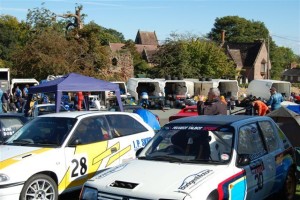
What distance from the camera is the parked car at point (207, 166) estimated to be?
474cm

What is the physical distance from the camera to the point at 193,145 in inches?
226

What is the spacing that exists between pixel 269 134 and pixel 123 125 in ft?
8.88

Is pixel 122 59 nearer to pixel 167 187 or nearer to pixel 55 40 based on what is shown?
pixel 55 40

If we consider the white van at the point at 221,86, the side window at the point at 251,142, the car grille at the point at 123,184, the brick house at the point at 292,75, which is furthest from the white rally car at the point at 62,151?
the brick house at the point at 292,75

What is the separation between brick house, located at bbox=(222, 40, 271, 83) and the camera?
236ft

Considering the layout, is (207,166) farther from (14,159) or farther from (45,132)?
(45,132)

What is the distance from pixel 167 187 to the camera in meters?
4.66

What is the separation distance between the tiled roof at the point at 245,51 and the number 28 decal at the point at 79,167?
67.6 meters

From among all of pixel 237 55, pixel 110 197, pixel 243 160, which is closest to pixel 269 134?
pixel 243 160

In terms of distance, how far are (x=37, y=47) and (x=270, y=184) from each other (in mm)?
30381

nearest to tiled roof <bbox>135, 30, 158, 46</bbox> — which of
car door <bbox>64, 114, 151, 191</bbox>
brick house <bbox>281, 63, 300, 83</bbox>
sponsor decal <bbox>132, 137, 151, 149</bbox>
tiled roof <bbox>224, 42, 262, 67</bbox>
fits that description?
A: tiled roof <bbox>224, 42, 262, 67</bbox>

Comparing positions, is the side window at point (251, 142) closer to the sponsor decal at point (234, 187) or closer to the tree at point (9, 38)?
the sponsor decal at point (234, 187)

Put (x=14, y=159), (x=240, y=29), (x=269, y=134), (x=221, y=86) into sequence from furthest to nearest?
(x=240, y=29) < (x=221, y=86) < (x=269, y=134) < (x=14, y=159)

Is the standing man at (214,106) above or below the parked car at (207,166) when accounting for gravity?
above
